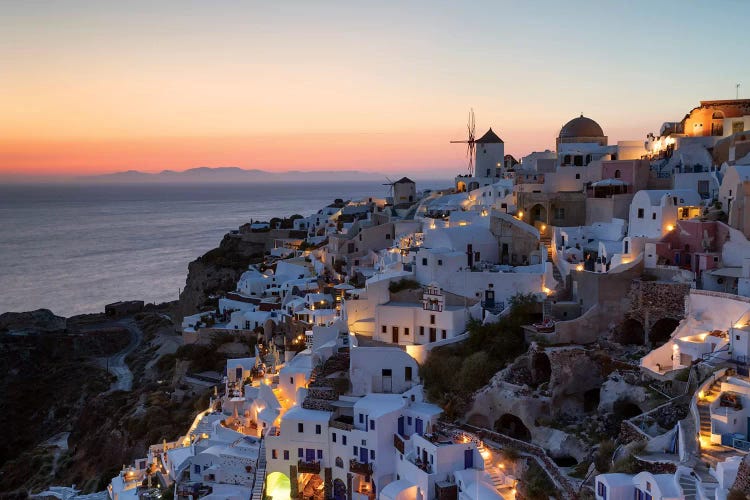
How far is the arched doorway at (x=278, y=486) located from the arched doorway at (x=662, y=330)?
1182 centimetres

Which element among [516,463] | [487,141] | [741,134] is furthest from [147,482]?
[487,141]

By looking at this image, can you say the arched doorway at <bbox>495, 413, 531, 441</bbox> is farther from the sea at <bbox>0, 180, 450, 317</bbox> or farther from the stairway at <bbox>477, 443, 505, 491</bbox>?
the sea at <bbox>0, 180, 450, 317</bbox>

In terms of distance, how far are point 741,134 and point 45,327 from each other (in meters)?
48.5

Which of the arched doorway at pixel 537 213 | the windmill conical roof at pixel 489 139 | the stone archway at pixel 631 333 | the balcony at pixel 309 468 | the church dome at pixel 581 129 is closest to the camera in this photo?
the stone archway at pixel 631 333

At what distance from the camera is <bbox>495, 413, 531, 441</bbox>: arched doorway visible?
2012 cm

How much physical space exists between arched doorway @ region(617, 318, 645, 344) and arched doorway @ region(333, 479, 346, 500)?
949 centimetres

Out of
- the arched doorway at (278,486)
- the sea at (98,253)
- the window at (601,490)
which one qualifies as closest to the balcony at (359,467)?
the arched doorway at (278,486)

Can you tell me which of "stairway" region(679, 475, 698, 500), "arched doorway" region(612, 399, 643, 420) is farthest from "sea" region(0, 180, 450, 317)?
Answer: "stairway" region(679, 475, 698, 500)

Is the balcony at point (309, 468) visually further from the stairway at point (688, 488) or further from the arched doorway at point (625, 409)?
the stairway at point (688, 488)

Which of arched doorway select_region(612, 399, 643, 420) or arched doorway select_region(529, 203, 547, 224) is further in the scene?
arched doorway select_region(529, 203, 547, 224)

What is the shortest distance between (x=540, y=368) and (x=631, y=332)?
Result: 3085mm

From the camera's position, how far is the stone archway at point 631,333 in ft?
68.7

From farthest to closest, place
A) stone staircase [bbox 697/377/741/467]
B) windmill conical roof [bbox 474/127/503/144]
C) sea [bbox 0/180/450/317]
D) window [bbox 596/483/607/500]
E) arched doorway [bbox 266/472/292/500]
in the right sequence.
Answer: sea [bbox 0/180/450/317]
windmill conical roof [bbox 474/127/503/144]
arched doorway [bbox 266/472/292/500]
window [bbox 596/483/607/500]
stone staircase [bbox 697/377/741/467]

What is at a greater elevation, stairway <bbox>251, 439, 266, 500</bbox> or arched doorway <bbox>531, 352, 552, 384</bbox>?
arched doorway <bbox>531, 352, 552, 384</bbox>
